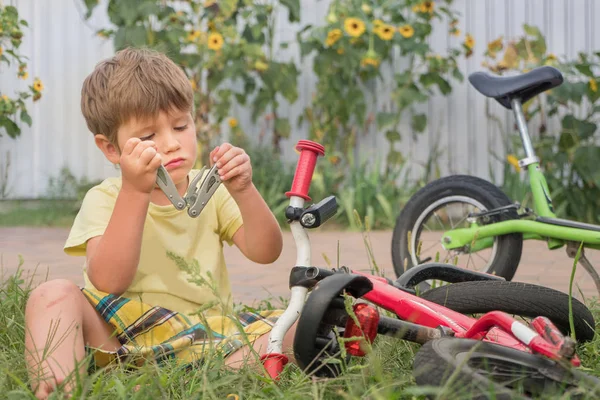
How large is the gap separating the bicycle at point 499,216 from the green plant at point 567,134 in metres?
1.91

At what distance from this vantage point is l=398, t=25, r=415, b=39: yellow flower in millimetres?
6082

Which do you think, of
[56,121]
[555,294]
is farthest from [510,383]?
→ [56,121]

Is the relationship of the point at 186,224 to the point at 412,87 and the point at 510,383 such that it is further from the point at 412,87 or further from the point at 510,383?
the point at 412,87

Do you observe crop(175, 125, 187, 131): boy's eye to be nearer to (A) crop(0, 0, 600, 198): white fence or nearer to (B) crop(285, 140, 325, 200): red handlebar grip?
(B) crop(285, 140, 325, 200): red handlebar grip

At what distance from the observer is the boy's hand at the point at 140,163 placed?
69.5 inches

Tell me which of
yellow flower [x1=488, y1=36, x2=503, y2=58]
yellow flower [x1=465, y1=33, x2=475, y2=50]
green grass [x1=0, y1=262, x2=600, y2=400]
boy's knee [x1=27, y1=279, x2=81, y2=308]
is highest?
yellow flower [x1=465, y1=33, x2=475, y2=50]

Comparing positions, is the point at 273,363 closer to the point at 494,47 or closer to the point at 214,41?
the point at 214,41

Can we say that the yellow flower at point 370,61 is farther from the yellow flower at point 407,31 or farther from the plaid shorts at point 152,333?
the plaid shorts at point 152,333

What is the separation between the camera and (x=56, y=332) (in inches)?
68.6

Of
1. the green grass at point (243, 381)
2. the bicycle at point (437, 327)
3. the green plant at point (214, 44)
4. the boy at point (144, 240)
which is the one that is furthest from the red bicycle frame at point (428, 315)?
the green plant at point (214, 44)

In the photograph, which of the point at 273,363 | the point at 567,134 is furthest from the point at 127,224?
the point at 567,134

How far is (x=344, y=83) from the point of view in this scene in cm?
636

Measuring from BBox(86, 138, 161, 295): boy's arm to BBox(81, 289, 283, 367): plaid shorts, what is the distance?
49 millimetres

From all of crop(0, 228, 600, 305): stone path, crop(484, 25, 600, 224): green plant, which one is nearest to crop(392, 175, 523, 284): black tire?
crop(0, 228, 600, 305): stone path
